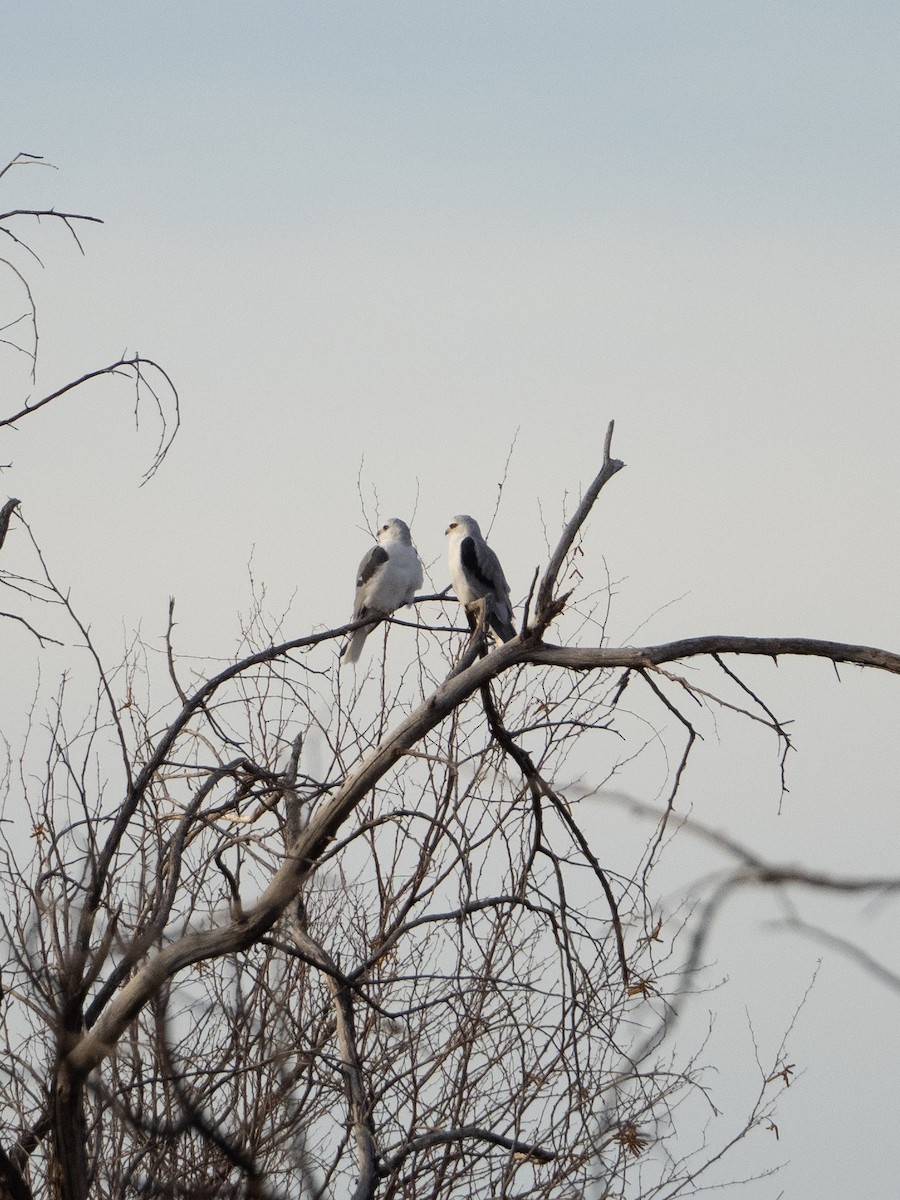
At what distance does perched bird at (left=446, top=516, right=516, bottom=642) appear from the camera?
7211 millimetres

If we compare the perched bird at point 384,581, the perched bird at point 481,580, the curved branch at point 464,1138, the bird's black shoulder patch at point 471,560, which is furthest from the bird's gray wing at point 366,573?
the curved branch at point 464,1138

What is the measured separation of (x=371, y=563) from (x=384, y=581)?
0.23m

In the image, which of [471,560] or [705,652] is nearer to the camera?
[705,652]

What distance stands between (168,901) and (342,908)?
12.7 ft

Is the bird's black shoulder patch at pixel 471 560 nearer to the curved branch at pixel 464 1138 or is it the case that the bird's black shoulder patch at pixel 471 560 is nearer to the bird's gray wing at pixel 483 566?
the bird's gray wing at pixel 483 566

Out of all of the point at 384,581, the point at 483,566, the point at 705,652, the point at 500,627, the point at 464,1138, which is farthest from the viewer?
the point at 384,581

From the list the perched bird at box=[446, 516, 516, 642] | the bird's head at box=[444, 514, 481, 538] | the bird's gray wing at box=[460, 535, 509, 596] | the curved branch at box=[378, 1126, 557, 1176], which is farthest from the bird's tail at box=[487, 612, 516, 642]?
the curved branch at box=[378, 1126, 557, 1176]

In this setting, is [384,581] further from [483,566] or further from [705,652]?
[705,652]

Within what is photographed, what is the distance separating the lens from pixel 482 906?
192 inches

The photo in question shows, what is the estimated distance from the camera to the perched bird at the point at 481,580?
23.7ft

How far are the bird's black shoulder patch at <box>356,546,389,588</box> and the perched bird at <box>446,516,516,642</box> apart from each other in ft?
1.57

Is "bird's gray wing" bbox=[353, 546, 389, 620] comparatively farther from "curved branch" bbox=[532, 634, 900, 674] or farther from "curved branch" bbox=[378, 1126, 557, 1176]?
"curved branch" bbox=[532, 634, 900, 674]

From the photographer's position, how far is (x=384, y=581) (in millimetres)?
8062

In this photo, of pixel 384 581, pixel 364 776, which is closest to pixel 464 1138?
pixel 364 776
